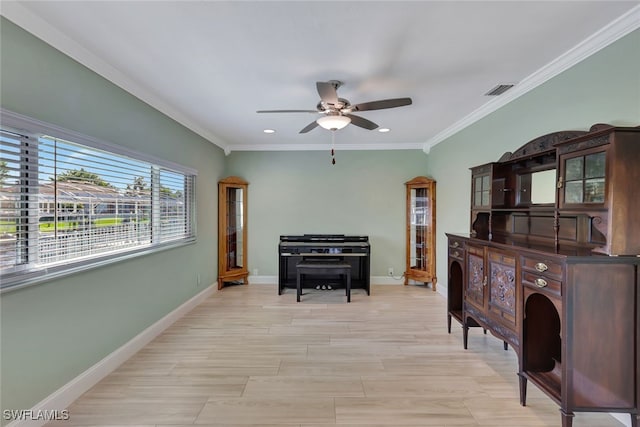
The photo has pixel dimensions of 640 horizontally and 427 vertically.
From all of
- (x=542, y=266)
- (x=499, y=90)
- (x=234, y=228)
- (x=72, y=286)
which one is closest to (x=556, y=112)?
(x=499, y=90)

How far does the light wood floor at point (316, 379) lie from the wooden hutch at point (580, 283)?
41 centimetres

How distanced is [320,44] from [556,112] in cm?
208

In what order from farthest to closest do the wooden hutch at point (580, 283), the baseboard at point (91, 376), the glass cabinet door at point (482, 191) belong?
1. the glass cabinet door at point (482, 191)
2. the baseboard at point (91, 376)
3. the wooden hutch at point (580, 283)

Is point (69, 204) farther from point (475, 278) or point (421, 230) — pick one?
point (421, 230)

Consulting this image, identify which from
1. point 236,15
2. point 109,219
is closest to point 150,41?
point 236,15

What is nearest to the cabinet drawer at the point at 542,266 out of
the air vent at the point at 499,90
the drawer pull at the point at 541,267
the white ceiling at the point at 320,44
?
the drawer pull at the point at 541,267

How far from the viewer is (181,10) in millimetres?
1659

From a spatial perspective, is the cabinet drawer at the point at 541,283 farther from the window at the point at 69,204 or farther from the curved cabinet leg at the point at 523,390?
the window at the point at 69,204

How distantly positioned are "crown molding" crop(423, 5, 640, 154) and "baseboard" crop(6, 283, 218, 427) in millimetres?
4445

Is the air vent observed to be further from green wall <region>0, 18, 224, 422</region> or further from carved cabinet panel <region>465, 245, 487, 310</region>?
green wall <region>0, 18, 224, 422</region>

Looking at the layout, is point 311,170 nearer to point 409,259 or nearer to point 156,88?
point 409,259

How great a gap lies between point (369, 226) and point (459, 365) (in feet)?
9.71

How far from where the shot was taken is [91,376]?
2.16 meters

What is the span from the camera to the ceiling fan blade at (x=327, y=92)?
2141mm
